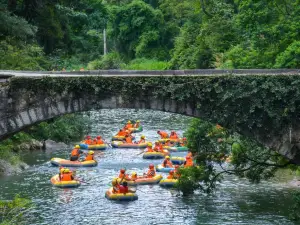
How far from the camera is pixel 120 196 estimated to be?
26.3 meters

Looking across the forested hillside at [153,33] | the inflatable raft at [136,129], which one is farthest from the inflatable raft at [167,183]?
the inflatable raft at [136,129]

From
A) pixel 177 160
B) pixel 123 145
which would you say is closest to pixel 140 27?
pixel 123 145

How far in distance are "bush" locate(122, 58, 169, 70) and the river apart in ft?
69.1

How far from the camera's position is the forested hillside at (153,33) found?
97.9 ft

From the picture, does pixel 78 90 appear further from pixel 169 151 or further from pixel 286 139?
pixel 169 151

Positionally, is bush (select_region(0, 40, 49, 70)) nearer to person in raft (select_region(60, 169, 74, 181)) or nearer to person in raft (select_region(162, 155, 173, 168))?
person in raft (select_region(60, 169, 74, 181))

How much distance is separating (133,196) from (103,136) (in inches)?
573

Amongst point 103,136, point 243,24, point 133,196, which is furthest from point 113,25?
point 133,196

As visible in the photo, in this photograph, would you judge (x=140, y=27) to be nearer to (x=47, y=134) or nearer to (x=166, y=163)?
(x=47, y=134)

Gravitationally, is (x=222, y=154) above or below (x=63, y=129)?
above

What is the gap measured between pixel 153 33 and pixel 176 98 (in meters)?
45.6

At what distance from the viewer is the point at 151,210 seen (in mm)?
24891

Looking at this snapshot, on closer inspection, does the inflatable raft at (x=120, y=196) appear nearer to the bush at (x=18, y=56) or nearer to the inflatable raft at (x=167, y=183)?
the inflatable raft at (x=167, y=183)

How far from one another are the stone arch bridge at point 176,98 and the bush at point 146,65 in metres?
33.4
